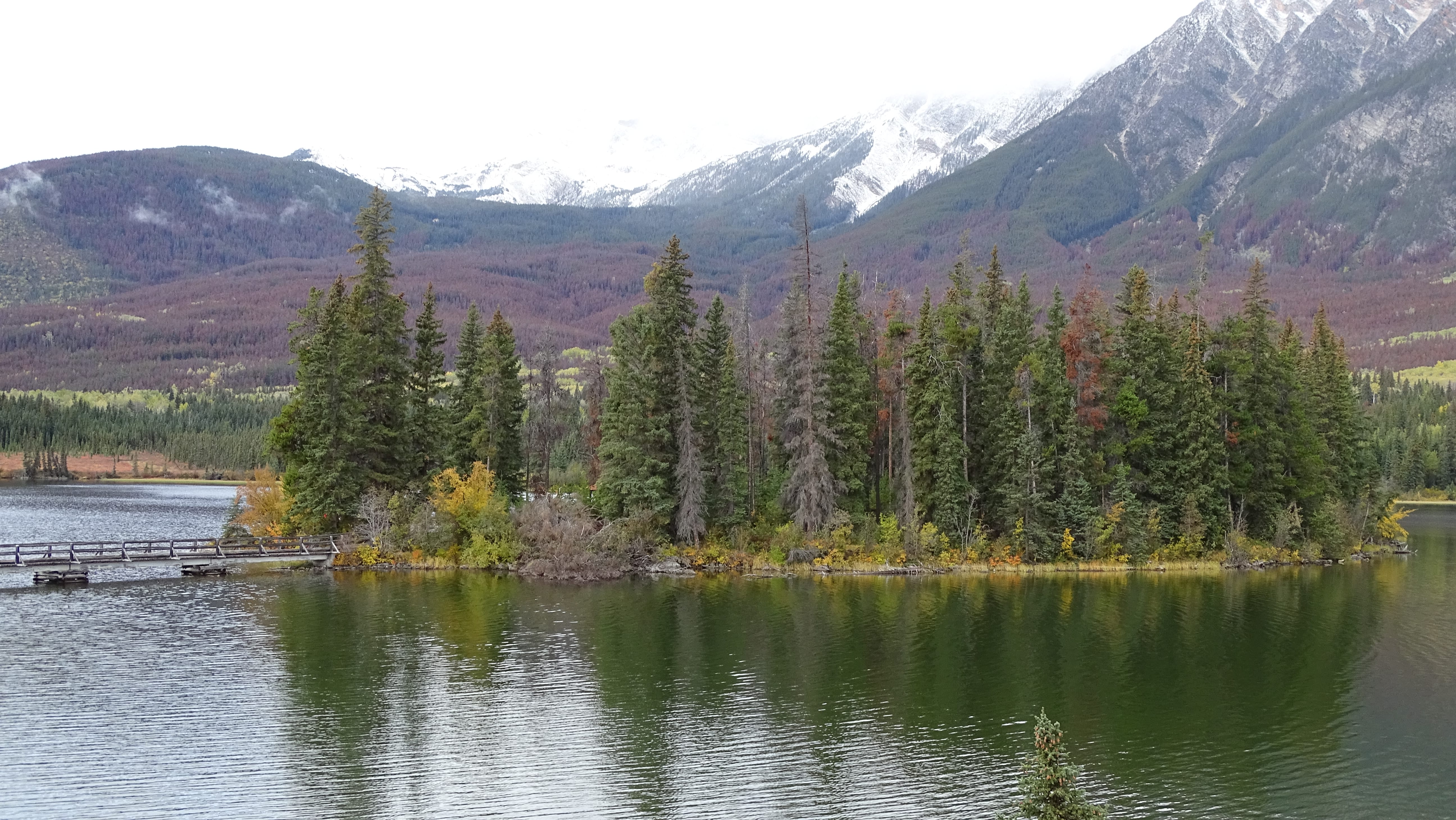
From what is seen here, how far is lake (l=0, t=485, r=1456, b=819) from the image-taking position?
31.4 meters

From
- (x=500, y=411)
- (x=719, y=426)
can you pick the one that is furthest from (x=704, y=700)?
(x=500, y=411)

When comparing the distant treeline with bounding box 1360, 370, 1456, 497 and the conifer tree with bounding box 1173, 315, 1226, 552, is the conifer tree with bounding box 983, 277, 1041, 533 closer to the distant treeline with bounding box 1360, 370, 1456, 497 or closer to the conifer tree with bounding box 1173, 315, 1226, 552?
the conifer tree with bounding box 1173, 315, 1226, 552

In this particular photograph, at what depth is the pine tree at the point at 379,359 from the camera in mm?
79688

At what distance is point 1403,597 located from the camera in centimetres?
6869

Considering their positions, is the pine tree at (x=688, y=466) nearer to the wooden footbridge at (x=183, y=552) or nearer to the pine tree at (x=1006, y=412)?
the pine tree at (x=1006, y=412)

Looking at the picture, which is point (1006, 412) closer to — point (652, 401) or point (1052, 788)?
point (652, 401)

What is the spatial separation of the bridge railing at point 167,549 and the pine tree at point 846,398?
3585cm

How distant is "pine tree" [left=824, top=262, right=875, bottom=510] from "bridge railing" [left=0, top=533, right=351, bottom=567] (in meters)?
35.8

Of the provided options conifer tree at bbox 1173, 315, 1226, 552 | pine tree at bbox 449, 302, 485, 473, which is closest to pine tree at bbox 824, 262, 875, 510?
conifer tree at bbox 1173, 315, 1226, 552

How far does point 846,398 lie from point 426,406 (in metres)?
32.0

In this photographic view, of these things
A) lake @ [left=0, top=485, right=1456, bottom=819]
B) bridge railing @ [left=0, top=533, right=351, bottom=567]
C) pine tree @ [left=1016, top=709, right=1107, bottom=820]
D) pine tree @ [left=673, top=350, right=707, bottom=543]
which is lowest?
lake @ [left=0, top=485, right=1456, bottom=819]

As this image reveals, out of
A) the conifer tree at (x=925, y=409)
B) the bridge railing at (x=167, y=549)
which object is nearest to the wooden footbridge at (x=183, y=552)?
the bridge railing at (x=167, y=549)

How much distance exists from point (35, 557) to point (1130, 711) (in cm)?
6985

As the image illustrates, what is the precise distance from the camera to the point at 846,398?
80125 millimetres
